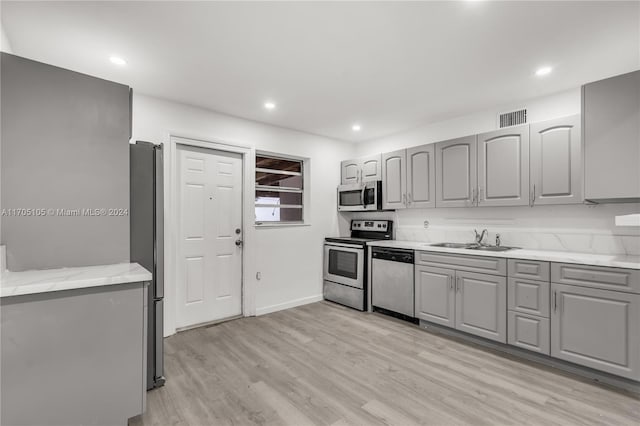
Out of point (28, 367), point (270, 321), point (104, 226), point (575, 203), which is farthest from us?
point (270, 321)

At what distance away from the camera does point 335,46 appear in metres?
2.15

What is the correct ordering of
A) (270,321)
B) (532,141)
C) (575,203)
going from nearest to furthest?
(575,203) → (532,141) → (270,321)

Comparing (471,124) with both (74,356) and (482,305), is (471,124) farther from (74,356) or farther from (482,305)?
(74,356)

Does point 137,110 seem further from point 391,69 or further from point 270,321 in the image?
point 270,321

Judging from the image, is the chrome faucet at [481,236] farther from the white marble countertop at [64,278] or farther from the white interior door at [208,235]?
the white marble countertop at [64,278]

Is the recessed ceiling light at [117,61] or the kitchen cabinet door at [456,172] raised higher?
the recessed ceiling light at [117,61]

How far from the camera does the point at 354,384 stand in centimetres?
Answer: 220

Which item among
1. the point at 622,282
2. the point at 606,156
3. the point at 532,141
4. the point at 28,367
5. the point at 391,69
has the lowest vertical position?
the point at 28,367

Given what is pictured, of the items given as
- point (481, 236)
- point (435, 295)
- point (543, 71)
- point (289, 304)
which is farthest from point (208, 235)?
point (543, 71)

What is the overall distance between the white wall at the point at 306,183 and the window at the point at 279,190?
0.18 meters

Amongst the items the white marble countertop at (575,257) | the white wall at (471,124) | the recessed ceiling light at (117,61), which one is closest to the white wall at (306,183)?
the recessed ceiling light at (117,61)

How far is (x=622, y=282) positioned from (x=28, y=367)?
11.9 feet

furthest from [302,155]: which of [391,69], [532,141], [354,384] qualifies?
[354,384]

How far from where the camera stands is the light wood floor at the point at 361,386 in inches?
72.7
